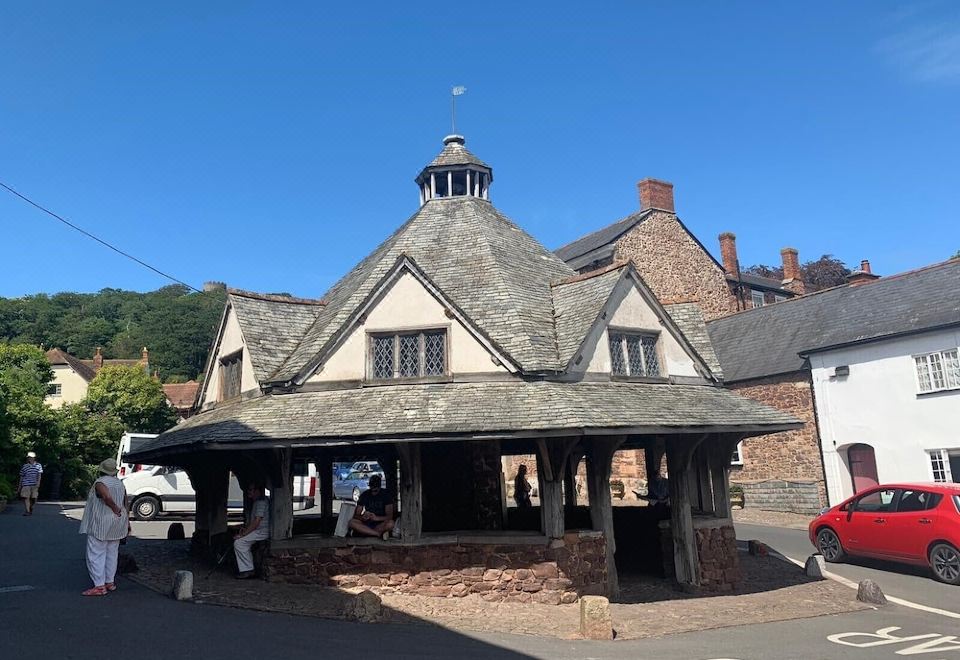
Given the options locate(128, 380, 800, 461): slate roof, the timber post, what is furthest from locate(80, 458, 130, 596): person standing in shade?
the timber post

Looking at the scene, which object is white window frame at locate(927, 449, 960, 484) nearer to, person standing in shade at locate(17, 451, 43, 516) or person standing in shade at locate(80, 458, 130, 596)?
person standing in shade at locate(80, 458, 130, 596)

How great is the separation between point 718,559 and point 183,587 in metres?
8.63

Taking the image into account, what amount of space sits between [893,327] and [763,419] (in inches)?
497

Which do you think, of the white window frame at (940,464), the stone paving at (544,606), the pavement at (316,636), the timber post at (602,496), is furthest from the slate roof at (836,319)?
the timber post at (602,496)

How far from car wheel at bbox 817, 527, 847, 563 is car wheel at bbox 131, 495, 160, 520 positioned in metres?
19.6

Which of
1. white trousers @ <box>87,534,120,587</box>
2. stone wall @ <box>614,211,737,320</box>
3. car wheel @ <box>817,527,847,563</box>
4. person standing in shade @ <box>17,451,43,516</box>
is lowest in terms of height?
car wheel @ <box>817,527,847,563</box>

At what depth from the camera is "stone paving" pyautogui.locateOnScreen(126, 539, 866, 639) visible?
8.58m

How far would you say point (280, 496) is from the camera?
10703mm

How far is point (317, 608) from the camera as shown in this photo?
28.8ft

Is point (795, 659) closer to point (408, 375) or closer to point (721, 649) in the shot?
point (721, 649)

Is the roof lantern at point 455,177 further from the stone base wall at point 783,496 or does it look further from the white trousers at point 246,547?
the stone base wall at point 783,496

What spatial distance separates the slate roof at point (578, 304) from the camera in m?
11.9

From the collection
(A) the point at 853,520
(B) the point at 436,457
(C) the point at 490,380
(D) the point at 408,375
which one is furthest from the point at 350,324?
(A) the point at 853,520

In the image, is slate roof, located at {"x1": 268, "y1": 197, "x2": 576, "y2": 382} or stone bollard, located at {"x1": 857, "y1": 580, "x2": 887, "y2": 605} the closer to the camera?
stone bollard, located at {"x1": 857, "y1": 580, "x2": 887, "y2": 605}
